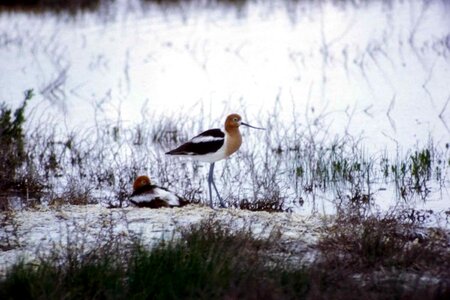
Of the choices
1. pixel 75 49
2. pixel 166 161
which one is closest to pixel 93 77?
pixel 75 49

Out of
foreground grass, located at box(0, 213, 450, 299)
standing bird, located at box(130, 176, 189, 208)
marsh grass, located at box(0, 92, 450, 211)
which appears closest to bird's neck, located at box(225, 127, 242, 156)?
marsh grass, located at box(0, 92, 450, 211)

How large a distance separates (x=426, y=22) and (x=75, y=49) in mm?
7424

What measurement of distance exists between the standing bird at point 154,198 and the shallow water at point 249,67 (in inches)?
59.8

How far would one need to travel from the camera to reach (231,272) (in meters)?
6.49

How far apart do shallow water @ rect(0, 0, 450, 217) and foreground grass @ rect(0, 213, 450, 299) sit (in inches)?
114

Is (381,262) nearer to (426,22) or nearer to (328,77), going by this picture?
(328,77)

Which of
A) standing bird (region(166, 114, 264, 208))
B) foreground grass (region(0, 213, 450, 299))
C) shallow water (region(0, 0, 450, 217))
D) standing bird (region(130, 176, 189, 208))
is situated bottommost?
foreground grass (region(0, 213, 450, 299))

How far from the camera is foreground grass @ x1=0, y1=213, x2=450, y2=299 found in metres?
6.26

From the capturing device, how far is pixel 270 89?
56.8 feet

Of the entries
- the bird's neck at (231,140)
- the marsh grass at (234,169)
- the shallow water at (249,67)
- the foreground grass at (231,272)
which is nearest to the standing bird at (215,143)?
the bird's neck at (231,140)

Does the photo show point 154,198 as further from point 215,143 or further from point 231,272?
point 231,272

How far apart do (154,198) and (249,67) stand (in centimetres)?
1054

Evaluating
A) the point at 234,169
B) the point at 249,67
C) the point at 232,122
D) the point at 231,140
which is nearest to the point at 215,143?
the point at 231,140

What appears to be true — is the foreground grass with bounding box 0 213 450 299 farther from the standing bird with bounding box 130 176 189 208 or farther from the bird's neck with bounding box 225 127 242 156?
the bird's neck with bounding box 225 127 242 156
